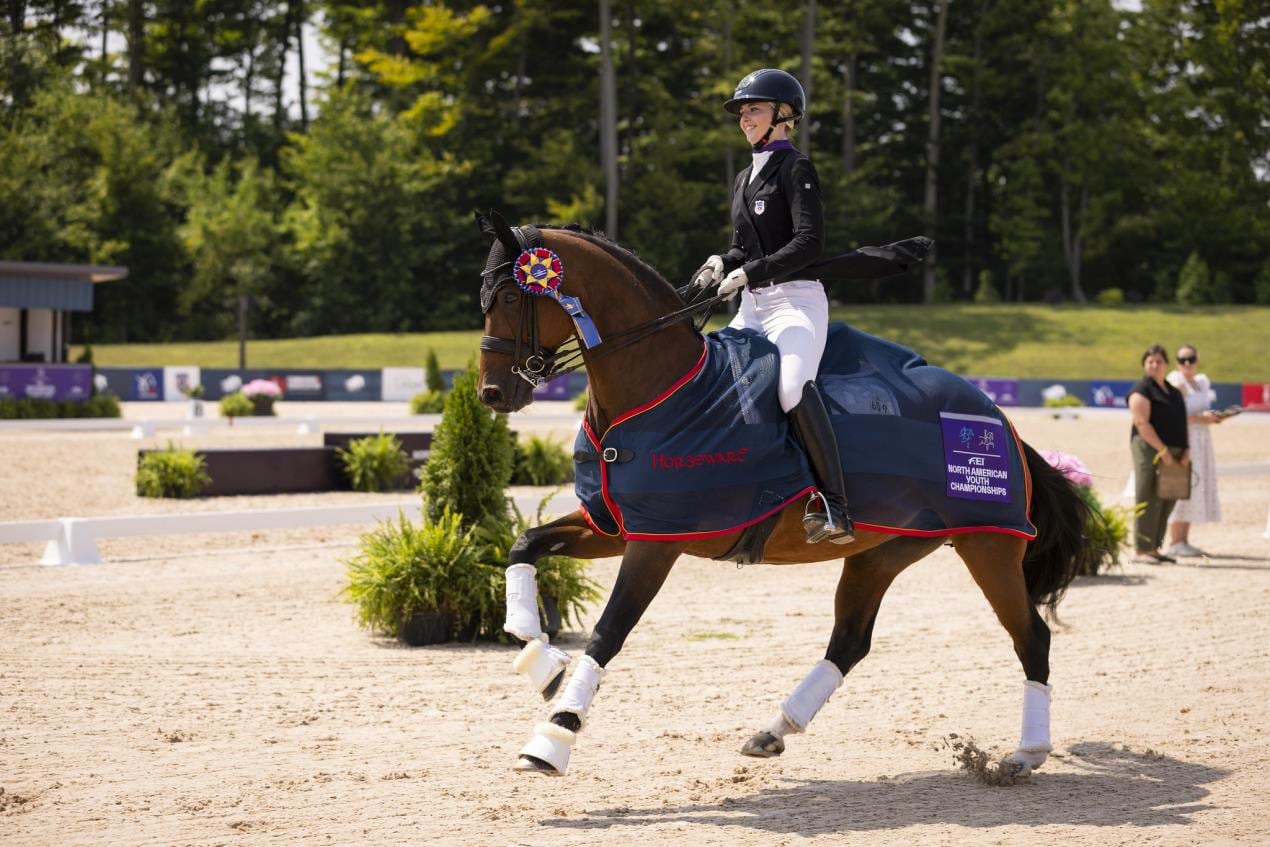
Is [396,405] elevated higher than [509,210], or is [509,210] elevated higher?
[509,210]

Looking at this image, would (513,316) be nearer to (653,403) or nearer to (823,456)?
(653,403)

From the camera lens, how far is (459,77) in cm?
5744

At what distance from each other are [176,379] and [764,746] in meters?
35.8

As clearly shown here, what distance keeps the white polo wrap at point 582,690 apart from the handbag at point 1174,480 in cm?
957

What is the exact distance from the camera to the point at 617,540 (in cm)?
563

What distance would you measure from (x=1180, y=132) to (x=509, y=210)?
108 ft

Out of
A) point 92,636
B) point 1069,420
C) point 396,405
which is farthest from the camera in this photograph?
point 396,405

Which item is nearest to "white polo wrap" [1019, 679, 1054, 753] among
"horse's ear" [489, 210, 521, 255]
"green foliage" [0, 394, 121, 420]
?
"horse's ear" [489, 210, 521, 255]

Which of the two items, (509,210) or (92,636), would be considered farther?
(509,210)

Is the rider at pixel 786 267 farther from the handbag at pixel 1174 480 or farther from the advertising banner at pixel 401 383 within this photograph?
the advertising banner at pixel 401 383

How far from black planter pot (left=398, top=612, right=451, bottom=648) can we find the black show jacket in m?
3.89

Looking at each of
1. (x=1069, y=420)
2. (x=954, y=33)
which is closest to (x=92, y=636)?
(x=1069, y=420)

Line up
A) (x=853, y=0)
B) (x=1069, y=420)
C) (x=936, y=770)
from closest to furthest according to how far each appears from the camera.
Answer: (x=936, y=770) → (x=1069, y=420) → (x=853, y=0)

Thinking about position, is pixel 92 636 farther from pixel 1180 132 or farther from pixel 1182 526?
pixel 1180 132
